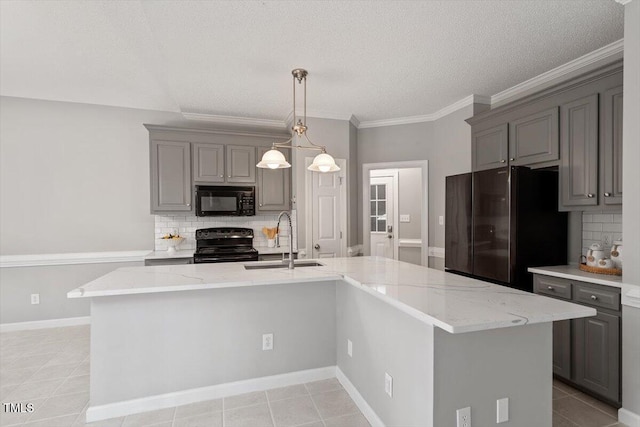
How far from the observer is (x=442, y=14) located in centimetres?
227

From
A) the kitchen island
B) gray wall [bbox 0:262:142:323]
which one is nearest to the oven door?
gray wall [bbox 0:262:142:323]

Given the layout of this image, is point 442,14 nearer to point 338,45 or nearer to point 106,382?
point 338,45

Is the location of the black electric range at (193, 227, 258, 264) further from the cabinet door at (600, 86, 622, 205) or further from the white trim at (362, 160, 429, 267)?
the cabinet door at (600, 86, 622, 205)

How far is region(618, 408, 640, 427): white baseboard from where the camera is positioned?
6.61 ft

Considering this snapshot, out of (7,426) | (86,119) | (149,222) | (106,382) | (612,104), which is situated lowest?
(7,426)

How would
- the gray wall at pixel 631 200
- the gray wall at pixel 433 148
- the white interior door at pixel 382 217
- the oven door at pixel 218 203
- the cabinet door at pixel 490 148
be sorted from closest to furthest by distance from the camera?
the gray wall at pixel 631 200, the cabinet door at pixel 490 148, the gray wall at pixel 433 148, the oven door at pixel 218 203, the white interior door at pixel 382 217

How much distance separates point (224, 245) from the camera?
440cm

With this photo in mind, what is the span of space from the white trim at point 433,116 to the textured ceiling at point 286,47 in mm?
115

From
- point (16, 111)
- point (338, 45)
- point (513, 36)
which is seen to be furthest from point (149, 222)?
point (513, 36)

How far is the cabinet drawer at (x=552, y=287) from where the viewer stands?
2.52 m

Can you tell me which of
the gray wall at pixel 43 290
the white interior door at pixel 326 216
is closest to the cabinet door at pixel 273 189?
the white interior door at pixel 326 216

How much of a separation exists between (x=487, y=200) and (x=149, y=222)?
3988 mm

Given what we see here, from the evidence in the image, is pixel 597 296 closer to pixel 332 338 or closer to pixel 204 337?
pixel 332 338

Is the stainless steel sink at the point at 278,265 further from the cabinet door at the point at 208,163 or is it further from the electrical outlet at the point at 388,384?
the cabinet door at the point at 208,163
